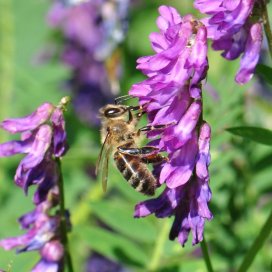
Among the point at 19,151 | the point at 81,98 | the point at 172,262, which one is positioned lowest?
the point at 81,98

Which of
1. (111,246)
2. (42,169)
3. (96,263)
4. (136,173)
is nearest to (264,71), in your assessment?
(136,173)

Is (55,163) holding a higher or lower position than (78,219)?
→ higher

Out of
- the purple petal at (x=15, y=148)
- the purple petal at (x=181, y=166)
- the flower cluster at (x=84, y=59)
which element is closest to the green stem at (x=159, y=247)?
the purple petal at (x=15, y=148)

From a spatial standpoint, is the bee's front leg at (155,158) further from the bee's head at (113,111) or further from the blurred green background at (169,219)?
the bee's head at (113,111)

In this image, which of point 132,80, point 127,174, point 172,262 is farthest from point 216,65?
point 127,174

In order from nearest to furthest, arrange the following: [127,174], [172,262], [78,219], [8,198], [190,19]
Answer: [190,19] → [127,174] → [172,262] → [78,219] → [8,198]

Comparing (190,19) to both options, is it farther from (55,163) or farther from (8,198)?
(8,198)
